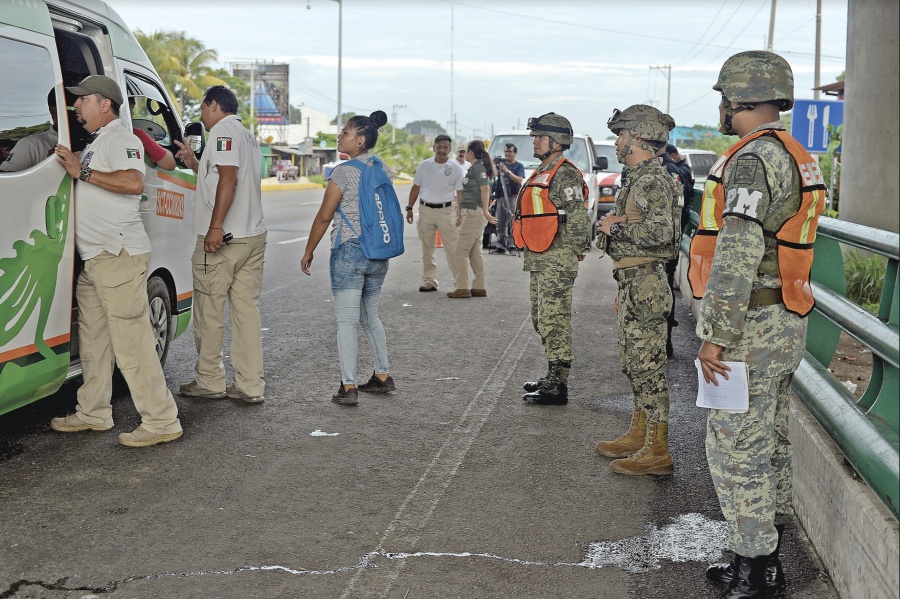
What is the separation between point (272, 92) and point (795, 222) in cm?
10736

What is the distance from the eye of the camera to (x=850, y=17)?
10234 millimetres

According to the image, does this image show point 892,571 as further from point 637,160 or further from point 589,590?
point 637,160

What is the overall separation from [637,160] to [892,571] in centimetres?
286

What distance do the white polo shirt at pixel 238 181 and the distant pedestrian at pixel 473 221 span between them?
5.37 meters

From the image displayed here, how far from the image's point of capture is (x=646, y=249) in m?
5.55

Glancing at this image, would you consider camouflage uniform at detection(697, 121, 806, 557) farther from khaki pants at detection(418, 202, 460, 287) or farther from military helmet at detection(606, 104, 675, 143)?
khaki pants at detection(418, 202, 460, 287)

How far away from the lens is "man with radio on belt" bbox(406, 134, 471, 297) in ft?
40.5

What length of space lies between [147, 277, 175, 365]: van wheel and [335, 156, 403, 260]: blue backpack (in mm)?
1322

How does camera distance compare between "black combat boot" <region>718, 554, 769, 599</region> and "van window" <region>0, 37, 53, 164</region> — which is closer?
"black combat boot" <region>718, 554, 769, 599</region>

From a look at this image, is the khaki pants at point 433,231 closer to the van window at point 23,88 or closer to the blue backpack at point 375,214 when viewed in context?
the blue backpack at point 375,214

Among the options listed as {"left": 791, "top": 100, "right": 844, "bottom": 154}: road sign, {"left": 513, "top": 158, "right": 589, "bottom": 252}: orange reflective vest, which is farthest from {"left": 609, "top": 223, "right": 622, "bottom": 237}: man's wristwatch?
{"left": 791, "top": 100, "right": 844, "bottom": 154}: road sign

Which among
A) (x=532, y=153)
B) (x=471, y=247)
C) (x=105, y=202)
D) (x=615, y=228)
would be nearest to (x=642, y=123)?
(x=615, y=228)

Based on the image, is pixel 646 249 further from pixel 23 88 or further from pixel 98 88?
pixel 23 88

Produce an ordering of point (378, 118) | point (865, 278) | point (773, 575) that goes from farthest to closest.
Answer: point (865, 278)
point (378, 118)
point (773, 575)
